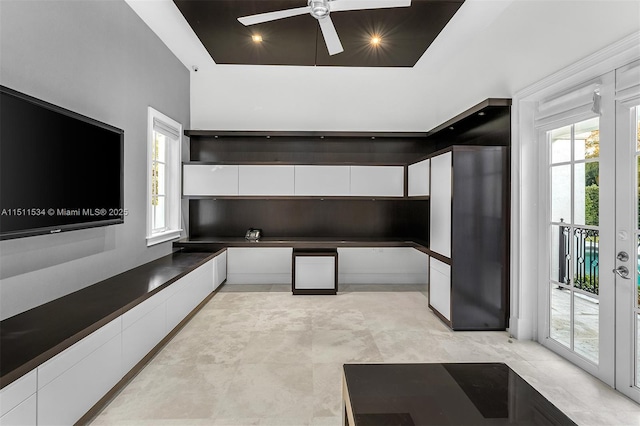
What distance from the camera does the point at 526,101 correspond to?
303 centimetres

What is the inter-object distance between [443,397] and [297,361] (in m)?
1.52

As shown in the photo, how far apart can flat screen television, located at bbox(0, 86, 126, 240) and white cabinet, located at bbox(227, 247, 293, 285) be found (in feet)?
7.56

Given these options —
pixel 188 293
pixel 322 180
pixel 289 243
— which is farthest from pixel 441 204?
pixel 188 293

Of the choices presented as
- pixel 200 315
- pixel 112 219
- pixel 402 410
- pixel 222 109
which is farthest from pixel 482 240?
pixel 222 109

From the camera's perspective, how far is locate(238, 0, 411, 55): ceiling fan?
2.33 metres

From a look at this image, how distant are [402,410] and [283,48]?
4004 mm

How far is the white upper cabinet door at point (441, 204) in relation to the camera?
3.36 meters

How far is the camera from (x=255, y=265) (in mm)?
5047

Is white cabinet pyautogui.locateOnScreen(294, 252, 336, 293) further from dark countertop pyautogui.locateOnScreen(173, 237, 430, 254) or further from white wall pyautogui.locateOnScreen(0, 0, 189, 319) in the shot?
white wall pyautogui.locateOnScreen(0, 0, 189, 319)

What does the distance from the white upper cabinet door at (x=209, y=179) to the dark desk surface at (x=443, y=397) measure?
11.9 feet

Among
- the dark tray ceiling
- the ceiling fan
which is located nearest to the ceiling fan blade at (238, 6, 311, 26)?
the ceiling fan

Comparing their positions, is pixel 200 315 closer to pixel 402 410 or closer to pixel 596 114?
pixel 402 410

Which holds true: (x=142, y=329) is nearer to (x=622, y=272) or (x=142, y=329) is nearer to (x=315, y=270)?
(x=315, y=270)

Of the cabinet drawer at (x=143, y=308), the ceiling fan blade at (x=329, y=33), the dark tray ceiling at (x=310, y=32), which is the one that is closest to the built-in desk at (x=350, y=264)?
the cabinet drawer at (x=143, y=308)
